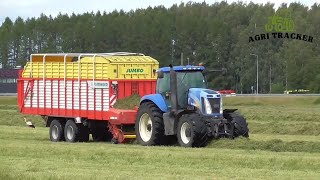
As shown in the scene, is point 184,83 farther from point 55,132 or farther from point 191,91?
point 55,132

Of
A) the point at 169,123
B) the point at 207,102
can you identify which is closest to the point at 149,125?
the point at 169,123

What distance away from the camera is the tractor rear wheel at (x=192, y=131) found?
2011 centimetres

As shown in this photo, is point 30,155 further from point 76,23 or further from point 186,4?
point 76,23

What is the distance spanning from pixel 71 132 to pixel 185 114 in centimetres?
558

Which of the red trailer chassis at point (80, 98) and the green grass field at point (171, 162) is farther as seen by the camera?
the red trailer chassis at point (80, 98)

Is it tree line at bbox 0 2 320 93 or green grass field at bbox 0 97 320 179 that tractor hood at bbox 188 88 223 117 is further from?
tree line at bbox 0 2 320 93

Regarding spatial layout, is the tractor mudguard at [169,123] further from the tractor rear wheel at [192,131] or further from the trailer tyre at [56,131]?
the trailer tyre at [56,131]

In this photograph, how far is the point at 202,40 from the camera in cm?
7956

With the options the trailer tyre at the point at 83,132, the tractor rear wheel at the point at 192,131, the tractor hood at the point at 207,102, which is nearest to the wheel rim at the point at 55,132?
the trailer tyre at the point at 83,132

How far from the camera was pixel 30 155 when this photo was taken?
59.0 feet

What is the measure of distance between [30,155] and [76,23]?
81.4 meters

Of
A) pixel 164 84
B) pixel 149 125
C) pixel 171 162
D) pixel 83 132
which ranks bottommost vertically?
pixel 171 162

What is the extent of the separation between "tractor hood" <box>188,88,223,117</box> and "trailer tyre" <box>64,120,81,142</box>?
531cm

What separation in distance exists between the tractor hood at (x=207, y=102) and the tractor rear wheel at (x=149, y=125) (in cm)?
117
